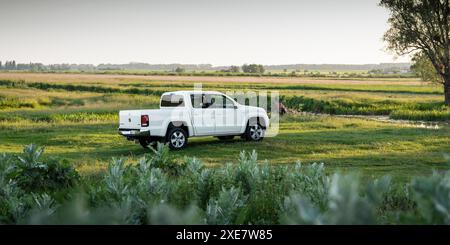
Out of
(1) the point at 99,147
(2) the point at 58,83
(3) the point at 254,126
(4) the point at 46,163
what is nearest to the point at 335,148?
(3) the point at 254,126

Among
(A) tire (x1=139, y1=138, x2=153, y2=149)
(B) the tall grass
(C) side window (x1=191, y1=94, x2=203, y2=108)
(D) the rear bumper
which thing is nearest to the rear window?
(C) side window (x1=191, y1=94, x2=203, y2=108)

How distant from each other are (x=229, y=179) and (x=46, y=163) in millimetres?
3208

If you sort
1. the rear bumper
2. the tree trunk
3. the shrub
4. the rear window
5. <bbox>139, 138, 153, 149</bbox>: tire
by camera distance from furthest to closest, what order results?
the tree trunk, the rear window, <bbox>139, 138, 153, 149</bbox>: tire, the rear bumper, the shrub

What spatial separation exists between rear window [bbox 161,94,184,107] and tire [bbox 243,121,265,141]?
9.58 ft

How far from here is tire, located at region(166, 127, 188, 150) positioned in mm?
19650

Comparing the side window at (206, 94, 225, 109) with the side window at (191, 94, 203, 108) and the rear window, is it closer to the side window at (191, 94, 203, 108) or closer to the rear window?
the side window at (191, 94, 203, 108)

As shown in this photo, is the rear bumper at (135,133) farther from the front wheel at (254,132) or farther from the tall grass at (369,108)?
the tall grass at (369,108)

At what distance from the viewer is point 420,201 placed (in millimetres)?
1848

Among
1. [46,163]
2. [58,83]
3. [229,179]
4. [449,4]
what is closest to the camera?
[229,179]

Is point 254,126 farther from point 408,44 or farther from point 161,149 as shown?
point 408,44

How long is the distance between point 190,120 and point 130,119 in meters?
2.18

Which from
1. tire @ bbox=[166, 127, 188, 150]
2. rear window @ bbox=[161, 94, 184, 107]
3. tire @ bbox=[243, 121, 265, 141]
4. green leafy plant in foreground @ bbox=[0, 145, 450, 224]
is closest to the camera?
green leafy plant in foreground @ bbox=[0, 145, 450, 224]

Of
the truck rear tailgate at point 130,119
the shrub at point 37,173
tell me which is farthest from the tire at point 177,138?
the shrub at point 37,173

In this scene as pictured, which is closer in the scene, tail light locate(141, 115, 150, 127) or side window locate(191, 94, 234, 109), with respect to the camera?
tail light locate(141, 115, 150, 127)
